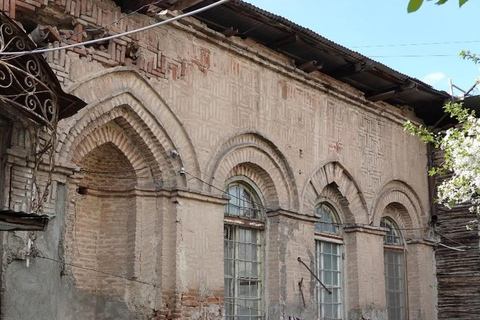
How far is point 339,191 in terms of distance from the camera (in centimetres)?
1371

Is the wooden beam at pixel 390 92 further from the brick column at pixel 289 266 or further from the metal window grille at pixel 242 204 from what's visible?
the metal window grille at pixel 242 204

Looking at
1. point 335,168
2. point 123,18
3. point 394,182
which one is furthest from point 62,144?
point 394,182

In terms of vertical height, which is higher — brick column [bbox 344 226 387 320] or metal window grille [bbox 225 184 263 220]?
metal window grille [bbox 225 184 263 220]

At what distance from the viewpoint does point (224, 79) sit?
11477mm

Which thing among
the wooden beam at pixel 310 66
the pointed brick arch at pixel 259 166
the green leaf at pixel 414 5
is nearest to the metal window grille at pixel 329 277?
the pointed brick arch at pixel 259 166

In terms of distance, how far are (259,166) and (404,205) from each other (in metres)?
4.77

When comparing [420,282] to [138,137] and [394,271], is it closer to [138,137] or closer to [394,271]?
[394,271]

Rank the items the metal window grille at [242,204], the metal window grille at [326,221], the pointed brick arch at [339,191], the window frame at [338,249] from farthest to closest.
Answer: the metal window grille at [326,221]
the window frame at [338,249]
the pointed brick arch at [339,191]
the metal window grille at [242,204]

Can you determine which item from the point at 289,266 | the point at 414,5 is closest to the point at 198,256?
the point at 289,266

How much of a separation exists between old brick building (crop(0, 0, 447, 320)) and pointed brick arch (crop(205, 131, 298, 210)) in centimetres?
3

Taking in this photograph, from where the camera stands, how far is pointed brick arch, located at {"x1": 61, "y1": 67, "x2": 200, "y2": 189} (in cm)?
930

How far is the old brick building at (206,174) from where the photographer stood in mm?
9164

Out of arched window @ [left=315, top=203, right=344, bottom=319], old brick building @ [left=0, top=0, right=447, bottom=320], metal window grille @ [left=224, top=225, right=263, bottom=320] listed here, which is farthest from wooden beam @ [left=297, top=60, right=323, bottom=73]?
metal window grille @ [left=224, top=225, right=263, bottom=320]

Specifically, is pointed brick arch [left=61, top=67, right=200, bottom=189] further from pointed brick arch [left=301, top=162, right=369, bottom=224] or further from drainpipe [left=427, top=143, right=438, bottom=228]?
drainpipe [left=427, top=143, right=438, bottom=228]
